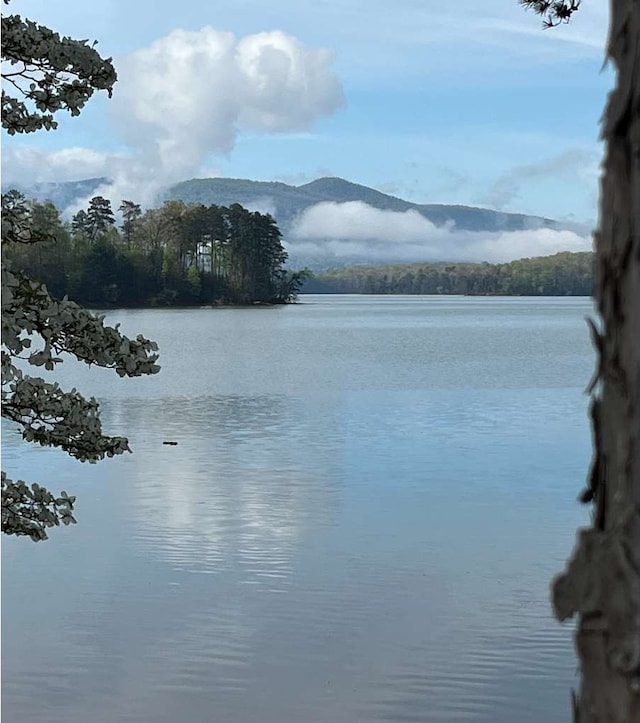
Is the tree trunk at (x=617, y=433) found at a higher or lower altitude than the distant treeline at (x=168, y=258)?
lower

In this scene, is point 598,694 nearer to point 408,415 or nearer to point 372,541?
point 372,541

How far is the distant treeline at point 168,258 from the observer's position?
47.3 metres

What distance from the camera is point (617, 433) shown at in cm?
104

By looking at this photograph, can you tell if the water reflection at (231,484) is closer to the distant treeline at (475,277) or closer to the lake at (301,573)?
the lake at (301,573)

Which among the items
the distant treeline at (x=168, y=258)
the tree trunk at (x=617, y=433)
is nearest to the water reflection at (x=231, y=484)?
the tree trunk at (x=617, y=433)

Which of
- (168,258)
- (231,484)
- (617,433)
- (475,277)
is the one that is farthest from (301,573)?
(475,277)

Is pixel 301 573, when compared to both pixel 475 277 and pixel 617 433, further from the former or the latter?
pixel 475 277

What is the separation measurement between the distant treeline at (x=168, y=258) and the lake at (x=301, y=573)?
34712mm

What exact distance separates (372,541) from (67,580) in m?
1.71

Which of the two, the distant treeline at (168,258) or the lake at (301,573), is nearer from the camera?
the lake at (301,573)

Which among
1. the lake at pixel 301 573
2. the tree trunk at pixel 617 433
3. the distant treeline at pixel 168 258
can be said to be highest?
the distant treeline at pixel 168 258

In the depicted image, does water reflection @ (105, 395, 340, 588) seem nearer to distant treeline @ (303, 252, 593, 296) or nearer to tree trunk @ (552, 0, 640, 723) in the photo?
tree trunk @ (552, 0, 640, 723)

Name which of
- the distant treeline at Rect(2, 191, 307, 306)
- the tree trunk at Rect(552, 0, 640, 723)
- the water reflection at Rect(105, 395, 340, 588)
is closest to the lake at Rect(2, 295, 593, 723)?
the water reflection at Rect(105, 395, 340, 588)

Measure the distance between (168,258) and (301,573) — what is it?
48230 millimetres
